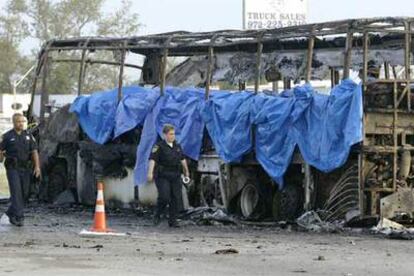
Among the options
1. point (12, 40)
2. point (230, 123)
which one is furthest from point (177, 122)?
point (12, 40)

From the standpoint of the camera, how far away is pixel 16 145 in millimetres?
16453

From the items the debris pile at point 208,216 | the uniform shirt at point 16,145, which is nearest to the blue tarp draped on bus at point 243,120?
the debris pile at point 208,216

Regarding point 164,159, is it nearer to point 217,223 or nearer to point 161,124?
point 217,223

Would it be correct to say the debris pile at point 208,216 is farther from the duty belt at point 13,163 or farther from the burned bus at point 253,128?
the duty belt at point 13,163

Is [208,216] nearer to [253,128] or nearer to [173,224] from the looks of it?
[173,224]

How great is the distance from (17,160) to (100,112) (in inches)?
169

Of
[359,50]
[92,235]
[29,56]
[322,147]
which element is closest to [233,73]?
[359,50]

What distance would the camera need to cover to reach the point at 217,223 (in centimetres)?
1723

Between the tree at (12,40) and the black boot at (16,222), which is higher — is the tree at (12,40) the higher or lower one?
the higher one

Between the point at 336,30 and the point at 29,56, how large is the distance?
60.5 meters

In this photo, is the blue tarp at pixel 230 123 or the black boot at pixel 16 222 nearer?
the black boot at pixel 16 222

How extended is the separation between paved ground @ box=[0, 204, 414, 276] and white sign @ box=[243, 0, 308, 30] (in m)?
16.1

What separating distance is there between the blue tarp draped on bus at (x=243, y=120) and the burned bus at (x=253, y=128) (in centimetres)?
22

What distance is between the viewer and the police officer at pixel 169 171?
653 inches
